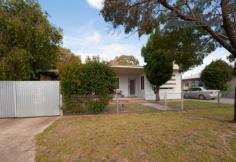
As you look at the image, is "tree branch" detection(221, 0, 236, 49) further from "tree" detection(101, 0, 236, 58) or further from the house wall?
Result: the house wall

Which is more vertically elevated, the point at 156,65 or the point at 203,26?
the point at 203,26

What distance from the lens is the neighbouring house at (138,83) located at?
625 inches

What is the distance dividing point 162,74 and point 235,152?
409 inches

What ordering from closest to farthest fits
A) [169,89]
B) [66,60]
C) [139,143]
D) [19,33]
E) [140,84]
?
[139,143], [19,33], [169,89], [140,84], [66,60]

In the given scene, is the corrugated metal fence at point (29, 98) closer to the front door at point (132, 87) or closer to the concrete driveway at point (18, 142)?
the concrete driveway at point (18, 142)

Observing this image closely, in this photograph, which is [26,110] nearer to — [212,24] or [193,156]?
[193,156]

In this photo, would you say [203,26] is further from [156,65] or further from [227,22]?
[156,65]

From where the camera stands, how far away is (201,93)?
18469 mm

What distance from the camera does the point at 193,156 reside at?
12.6 ft

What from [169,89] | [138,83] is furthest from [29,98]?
[169,89]

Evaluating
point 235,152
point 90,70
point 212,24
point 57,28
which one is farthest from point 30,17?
point 235,152

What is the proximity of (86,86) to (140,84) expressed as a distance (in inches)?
375

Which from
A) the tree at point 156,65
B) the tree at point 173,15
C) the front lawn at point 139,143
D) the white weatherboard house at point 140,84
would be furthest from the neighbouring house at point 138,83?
the front lawn at point 139,143

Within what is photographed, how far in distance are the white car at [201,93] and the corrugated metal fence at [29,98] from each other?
15420mm
